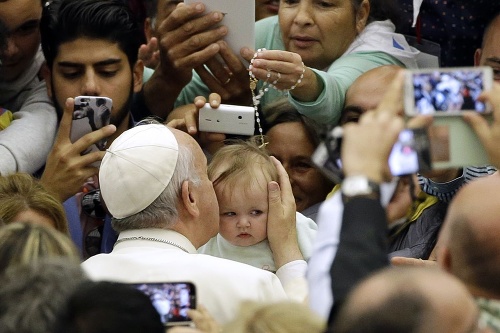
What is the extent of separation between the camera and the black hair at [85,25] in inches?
205

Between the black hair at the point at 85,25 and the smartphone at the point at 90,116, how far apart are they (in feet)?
1.57

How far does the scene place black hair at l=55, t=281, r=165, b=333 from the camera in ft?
8.18

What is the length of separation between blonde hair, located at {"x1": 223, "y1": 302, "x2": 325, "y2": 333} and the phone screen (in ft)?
2.00

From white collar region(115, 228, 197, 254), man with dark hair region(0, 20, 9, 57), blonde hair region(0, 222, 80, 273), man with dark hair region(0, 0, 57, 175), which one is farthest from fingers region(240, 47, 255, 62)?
blonde hair region(0, 222, 80, 273)

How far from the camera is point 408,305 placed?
2.35 metres

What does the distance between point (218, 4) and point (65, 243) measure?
2.01 m

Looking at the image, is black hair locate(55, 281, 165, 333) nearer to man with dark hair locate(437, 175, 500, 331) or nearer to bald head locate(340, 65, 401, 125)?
man with dark hair locate(437, 175, 500, 331)

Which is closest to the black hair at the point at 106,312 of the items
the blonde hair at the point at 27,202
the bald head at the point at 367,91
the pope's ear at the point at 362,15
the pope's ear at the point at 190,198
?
the pope's ear at the point at 190,198

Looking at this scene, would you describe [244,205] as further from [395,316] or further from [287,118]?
[395,316]

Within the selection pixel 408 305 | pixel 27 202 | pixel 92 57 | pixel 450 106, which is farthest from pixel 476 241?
pixel 92 57

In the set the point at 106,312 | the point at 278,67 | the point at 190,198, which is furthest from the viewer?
the point at 278,67

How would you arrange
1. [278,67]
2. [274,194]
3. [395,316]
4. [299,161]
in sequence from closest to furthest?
1. [395,316]
2. [274,194]
3. [278,67]
4. [299,161]

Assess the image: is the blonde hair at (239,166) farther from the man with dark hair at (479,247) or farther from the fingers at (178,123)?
the man with dark hair at (479,247)

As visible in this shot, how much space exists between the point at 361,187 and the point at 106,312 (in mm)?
691
